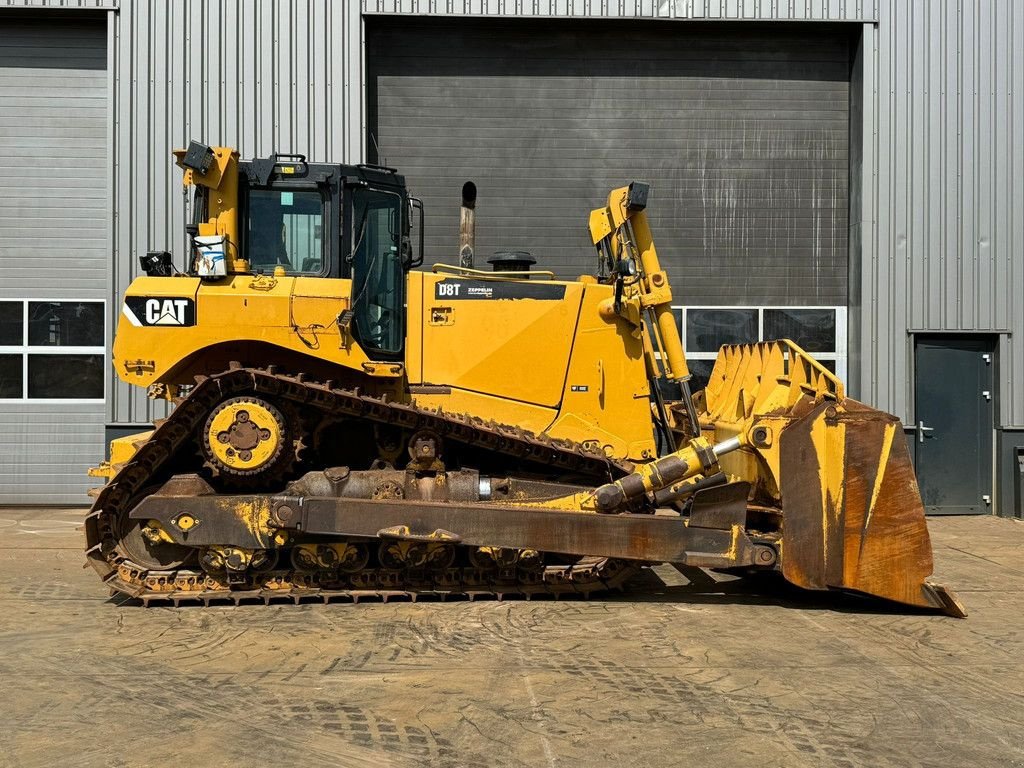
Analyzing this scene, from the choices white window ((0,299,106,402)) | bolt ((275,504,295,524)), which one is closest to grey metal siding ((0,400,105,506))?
white window ((0,299,106,402))

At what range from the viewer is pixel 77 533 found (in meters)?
9.95

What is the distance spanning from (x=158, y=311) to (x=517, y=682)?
12.1ft

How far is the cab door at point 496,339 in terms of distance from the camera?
23.9 ft

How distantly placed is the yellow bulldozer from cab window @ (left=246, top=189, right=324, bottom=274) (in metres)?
0.02

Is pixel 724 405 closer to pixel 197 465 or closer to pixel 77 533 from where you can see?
pixel 197 465

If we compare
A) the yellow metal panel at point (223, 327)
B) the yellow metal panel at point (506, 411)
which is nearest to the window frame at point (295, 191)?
the yellow metal panel at point (223, 327)

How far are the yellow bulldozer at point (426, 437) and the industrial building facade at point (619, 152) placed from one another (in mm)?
4472

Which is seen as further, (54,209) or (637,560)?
(54,209)

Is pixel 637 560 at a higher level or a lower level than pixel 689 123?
lower

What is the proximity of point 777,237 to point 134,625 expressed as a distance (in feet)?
29.6

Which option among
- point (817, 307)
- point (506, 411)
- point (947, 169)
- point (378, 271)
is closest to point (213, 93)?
point (378, 271)

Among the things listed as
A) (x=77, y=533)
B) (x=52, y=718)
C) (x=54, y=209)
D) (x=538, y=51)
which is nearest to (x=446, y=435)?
(x=52, y=718)

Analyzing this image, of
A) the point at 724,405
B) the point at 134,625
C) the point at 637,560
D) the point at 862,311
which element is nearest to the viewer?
the point at 134,625

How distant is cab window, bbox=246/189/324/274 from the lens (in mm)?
7152
